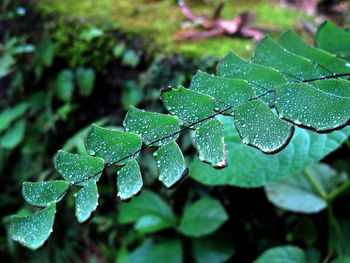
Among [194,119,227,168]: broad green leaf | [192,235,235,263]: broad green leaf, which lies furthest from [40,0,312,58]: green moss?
[194,119,227,168]: broad green leaf

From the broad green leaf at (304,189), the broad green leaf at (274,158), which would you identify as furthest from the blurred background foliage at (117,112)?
the broad green leaf at (274,158)

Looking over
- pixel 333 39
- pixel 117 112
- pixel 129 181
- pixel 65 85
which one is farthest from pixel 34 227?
pixel 65 85

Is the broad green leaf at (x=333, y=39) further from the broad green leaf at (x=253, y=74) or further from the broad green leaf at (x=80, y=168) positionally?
the broad green leaf at (x=80, y=168)

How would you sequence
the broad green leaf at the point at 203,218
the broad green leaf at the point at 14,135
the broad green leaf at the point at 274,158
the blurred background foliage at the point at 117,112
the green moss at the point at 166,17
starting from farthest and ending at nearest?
the broad green leaf at the point at 14,135 → the green moss at the point at 166,17 → the blurred background foliage at the point at 117,112 → the broad green leaf at the point at 203,218 → the broad green leaf at the point at 274,158

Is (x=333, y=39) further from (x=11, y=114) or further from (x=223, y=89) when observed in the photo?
(x=11, y=114)

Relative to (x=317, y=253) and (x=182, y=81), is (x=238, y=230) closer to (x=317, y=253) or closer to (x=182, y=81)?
(x=317, y=253)

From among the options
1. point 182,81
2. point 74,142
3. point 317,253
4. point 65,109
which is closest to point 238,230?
point 317,253

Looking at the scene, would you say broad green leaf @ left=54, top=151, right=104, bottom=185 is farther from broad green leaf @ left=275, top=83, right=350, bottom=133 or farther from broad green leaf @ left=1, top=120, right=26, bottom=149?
broad green leaf @ left=1, top=120, right=26, bottom=149
